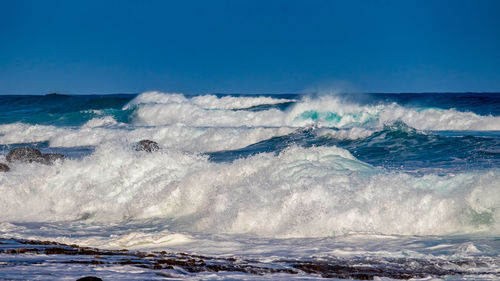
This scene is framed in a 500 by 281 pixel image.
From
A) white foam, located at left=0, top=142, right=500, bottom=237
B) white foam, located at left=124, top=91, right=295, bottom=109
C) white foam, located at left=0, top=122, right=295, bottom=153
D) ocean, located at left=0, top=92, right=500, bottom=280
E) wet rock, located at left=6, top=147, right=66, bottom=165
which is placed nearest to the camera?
ocean, located at left=0, top=92, right=500, bottom=280

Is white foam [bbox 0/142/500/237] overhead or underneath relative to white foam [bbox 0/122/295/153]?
underneath

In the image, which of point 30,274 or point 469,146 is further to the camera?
point 469,146

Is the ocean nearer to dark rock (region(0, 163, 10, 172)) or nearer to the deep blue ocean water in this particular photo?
the deep blue ocean water

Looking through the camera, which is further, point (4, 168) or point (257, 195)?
point (4, 168)

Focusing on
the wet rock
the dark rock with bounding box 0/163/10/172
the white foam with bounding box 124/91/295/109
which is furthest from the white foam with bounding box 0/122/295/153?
the white foam with bounding box 124/91/295/109

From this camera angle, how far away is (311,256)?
7430 millimetres

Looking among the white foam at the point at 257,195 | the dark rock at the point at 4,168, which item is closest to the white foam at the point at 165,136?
the dark rock at the point at 4,168

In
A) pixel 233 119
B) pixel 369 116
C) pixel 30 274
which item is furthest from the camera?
pixel 233 119

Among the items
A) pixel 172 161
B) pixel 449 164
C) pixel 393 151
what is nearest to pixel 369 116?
pixel 393 151

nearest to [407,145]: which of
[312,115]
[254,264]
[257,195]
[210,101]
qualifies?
[257,195]

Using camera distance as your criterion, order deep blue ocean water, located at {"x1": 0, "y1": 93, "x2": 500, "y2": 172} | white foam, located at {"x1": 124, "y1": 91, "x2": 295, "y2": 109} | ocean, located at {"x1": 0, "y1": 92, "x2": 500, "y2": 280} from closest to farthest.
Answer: ocean, located at {"x1": 0, "y1": 92, "x2": 500, "y2": 280} → deep blue ocean water, located at {"x1": 0, "y1": 93, "x2": 500, "y2": 172} → white foam, located at {"x1": 124, "y1": 91, "x2": 295, "y2": 109}

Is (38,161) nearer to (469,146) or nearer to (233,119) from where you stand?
(469,146)

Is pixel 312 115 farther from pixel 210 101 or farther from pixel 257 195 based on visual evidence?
pixel 257 195

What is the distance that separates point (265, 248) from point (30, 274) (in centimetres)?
310
